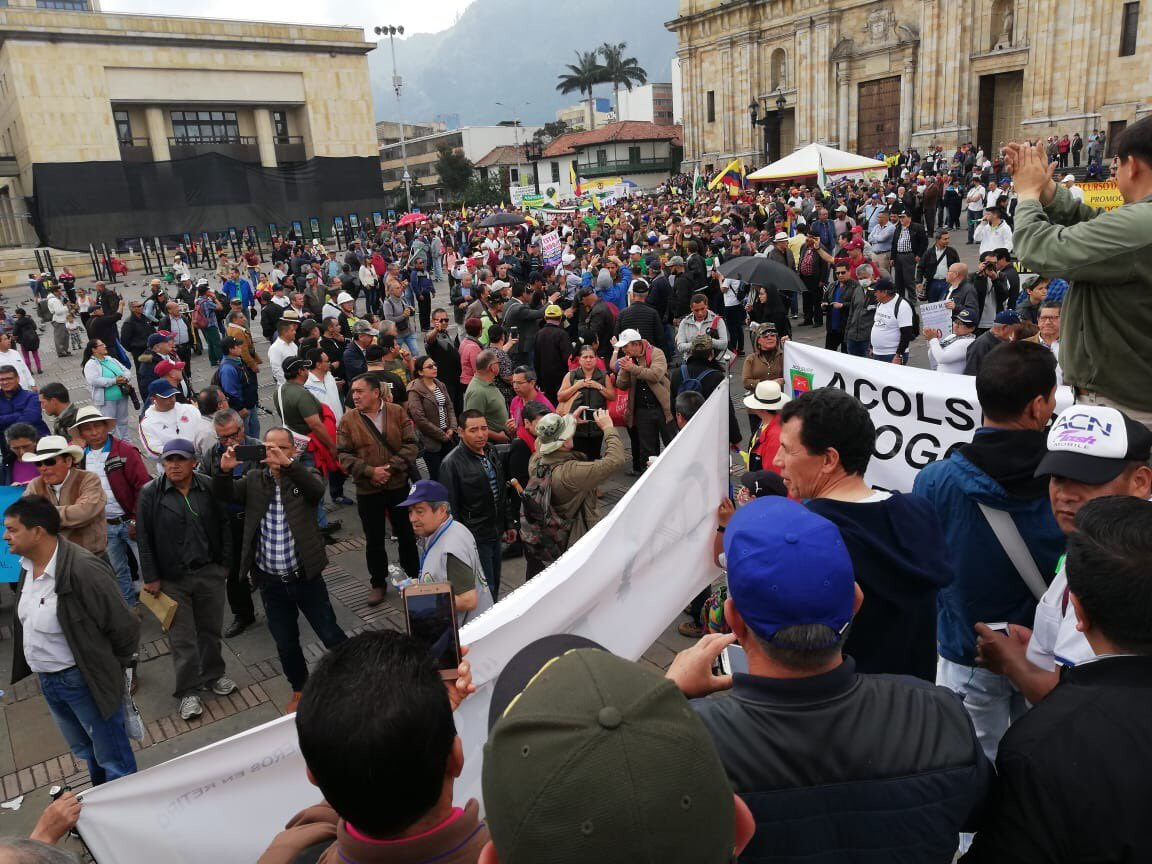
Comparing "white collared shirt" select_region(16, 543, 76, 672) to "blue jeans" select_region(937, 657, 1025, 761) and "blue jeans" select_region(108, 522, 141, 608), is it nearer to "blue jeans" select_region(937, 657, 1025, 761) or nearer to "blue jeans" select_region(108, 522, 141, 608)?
"blue jeans" select_region(108, 522, 141, 608)

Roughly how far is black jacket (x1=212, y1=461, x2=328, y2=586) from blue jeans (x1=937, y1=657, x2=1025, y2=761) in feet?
12.6

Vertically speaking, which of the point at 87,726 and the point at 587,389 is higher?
the point at 587,389

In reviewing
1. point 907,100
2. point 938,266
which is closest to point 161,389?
point 938,266

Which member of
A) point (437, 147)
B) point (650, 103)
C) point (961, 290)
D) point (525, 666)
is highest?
point (650, 103)

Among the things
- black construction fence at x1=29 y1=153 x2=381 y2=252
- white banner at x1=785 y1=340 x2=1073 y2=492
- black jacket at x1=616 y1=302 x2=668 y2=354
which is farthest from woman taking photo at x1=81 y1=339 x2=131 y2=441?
black construction fence at x1=29 y1=153 x2=381 y2=252

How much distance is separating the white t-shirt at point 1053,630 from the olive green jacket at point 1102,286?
0.65 meters

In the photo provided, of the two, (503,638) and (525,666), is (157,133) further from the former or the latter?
(525,666)

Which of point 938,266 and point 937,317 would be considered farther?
point 938,266

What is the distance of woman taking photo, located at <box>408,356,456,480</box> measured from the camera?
25.3 ft

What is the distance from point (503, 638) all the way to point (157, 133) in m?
56.5

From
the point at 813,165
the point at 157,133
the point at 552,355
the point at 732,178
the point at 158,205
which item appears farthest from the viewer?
the point at 157,133

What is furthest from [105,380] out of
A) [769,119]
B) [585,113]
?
[585,113]

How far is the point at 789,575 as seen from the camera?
177 cm

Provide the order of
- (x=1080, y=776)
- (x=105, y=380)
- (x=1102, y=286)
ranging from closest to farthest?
1. (x=1080, y=776)
2. (x=1102, y=286)
3. (x=105, y=380)
